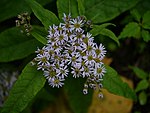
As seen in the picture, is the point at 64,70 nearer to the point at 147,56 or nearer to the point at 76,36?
the point at 76,36

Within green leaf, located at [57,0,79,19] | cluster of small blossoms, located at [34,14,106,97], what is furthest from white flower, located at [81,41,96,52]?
green leaf, located at [57,0,79,19]

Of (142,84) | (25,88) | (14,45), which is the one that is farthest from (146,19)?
(25,88)

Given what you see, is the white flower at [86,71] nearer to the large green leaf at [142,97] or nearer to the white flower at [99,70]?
the white flower at [99,70]

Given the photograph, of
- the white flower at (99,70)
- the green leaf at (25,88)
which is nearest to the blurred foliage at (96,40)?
the green leaf at (25,88)

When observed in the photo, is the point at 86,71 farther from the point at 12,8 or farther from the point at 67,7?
the point at 12,8

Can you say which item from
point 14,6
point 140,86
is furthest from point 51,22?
point 140,86

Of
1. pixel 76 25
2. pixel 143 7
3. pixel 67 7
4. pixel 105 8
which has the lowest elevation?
pixel 76 25
